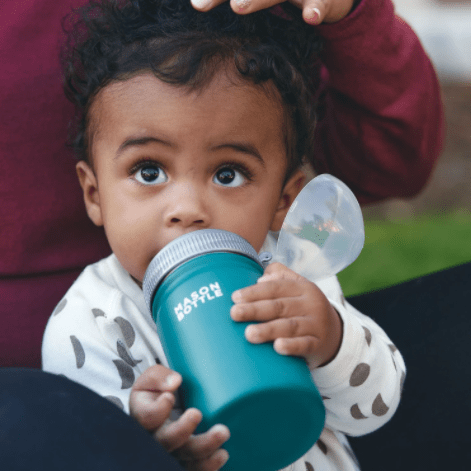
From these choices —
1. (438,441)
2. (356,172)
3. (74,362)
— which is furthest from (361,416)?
(356,172)

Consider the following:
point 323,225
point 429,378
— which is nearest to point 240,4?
point 323,225

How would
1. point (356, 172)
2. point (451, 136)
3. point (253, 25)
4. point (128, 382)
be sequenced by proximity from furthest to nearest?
point (451, 136), point (356, 172), point (253, 25), point (128, 382)

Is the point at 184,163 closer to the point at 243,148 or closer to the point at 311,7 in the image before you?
the point at 243,148

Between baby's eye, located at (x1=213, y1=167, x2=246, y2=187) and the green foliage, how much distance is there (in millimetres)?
1324

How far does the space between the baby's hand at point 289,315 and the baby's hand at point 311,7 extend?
0.39 meters

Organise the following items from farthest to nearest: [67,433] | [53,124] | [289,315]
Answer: [53,124] → [289,315] → [67,433]

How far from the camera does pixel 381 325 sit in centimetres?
109

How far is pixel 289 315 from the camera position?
0.70 metres

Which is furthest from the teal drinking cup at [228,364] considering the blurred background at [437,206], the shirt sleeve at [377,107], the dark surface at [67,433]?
the blurred background at [437,206]

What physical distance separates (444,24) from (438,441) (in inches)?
131

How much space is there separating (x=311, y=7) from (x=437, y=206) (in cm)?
235

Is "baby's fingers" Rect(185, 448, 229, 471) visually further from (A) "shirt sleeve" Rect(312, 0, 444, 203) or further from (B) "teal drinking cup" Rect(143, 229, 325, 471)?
(A) "shirt sleeve" Rect(312, 0, 444, 203)

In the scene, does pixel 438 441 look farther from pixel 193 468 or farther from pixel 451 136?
pixel 451 136

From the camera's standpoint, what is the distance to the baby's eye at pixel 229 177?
885mm
